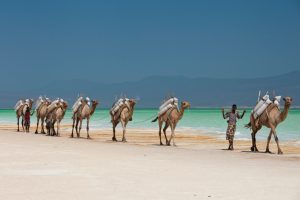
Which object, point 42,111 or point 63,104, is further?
point 42,111

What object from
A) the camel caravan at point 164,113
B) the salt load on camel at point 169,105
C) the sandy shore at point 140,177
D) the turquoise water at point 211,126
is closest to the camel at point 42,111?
the camel caravan at point 164,113

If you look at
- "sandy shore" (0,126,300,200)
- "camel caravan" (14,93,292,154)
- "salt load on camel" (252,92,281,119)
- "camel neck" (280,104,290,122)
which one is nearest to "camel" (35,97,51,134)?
"camel caravan" (14,93,292,154)

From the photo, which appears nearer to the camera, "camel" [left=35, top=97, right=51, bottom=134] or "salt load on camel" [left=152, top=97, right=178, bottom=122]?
"salt load on camel" [left=152, top=97, right=178, bottom=122]

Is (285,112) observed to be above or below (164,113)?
above

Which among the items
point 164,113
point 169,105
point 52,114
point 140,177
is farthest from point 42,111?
point 140,177

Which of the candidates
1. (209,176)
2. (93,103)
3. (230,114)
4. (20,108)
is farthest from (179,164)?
(20,108)

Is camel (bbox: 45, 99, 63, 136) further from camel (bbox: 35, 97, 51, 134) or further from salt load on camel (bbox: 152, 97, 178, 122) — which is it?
salt load on camel (bbox: 152, 97, 178, 122)

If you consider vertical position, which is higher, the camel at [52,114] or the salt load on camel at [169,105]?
the salt load on camel at [169,105]

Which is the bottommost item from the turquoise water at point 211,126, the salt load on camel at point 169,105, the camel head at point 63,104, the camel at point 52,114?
the turquoise water at point 211,126

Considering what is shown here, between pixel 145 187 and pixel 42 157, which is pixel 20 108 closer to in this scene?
pixel 42 157

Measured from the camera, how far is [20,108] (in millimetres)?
35156

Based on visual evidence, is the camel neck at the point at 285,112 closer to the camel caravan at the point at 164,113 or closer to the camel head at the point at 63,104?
the camel caravan at the point at 164,113

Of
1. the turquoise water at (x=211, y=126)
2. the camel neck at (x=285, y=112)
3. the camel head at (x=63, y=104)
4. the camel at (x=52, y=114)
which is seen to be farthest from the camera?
the turquoise water at (x=211, y=126)

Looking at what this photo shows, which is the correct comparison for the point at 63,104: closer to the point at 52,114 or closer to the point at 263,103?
the point at 52,114
